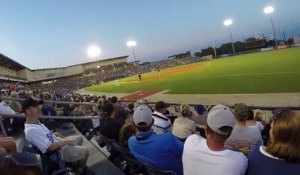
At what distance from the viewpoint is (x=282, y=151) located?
105 inches

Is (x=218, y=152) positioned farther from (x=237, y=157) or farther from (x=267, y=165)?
(x=267, y=165)

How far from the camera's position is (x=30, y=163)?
6.17 feet

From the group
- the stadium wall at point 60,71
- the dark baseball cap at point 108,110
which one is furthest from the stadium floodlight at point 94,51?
the dark baseball cap at point 108,110

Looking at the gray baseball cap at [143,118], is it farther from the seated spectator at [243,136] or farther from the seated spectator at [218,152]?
the seated spectator at [243,136]

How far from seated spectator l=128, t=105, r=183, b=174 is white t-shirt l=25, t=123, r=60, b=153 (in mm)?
1231

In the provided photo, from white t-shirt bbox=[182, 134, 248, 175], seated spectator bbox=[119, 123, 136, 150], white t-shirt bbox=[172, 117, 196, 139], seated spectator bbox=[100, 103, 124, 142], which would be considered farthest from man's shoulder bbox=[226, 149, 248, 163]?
seated spectator bbox=[100, 103, 124, 142]

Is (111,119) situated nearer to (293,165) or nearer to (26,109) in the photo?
(26,109)

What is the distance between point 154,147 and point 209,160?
1008mm

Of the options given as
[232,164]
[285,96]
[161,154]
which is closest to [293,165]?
[232,164]

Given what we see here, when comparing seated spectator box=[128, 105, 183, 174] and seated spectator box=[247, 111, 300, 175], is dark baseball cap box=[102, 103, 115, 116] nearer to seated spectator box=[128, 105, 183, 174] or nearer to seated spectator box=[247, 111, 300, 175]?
seated spectator box=[128, 105, 183, 174]

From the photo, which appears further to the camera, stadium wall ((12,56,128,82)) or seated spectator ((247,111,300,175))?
stadium wall ((12,56,128,82))

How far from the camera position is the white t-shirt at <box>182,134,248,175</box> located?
2857 millimetres

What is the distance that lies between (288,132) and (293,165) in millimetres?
265

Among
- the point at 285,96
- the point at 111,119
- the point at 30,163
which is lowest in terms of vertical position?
the point at 285,96
